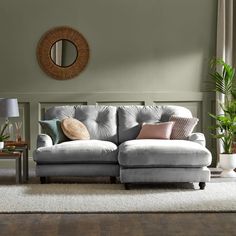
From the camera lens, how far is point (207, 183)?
5430 mm

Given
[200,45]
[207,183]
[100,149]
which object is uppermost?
[200,45]

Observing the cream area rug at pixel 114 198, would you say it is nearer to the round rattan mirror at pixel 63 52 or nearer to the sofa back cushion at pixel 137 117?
the sofa back cushion at pixel 137 117

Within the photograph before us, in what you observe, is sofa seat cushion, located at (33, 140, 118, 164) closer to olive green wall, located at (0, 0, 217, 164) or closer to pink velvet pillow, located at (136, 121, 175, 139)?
pink velvet pillow, located at (136, 121, 175, 139)

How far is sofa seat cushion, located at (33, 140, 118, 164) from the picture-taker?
17.3ft

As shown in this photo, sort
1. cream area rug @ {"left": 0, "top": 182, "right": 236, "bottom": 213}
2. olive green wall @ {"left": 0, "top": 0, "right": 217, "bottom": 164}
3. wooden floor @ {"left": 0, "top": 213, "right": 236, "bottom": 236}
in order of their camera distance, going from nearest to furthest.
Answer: wooden floor @ {"left": 0, "top": 213, "right": 236, "bottom": 236}, cream area rug @ {"left": 0, "top": 182, "right": 236, "bottom": 213}, olive green wall @ {"left": 0, "top": 0, "right": 217, "bottom": 164}

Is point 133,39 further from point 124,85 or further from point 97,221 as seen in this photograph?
point 97,221

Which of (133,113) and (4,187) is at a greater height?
(133,113)

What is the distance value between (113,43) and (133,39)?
0.27 meters

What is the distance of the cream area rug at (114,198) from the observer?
4.12 metres

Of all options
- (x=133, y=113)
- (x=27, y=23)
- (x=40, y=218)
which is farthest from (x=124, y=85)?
(x=40, y=218)

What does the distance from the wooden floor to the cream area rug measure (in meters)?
0.16

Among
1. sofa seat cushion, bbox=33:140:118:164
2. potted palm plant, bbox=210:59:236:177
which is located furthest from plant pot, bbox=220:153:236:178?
sofa seat cushion, bbox=33:140:118:164

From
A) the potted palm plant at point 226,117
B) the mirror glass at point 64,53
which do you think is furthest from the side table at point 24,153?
the potted palm plant at point 226,117

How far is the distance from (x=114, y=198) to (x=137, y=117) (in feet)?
5.46
